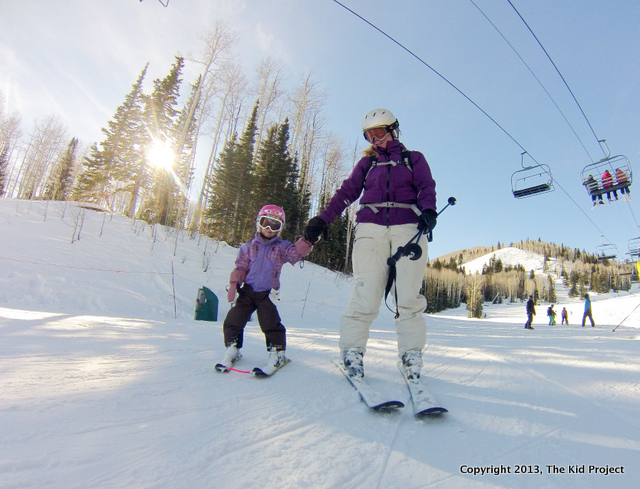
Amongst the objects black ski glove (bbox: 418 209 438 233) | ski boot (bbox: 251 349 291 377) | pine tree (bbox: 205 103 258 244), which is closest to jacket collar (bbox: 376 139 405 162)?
black ski glove (bbox: 418 209 438 233)

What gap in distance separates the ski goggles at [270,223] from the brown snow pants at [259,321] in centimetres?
50

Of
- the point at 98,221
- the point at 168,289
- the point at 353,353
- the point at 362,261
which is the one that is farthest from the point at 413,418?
the point at 98,221

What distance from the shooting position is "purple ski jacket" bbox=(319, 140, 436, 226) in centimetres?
196

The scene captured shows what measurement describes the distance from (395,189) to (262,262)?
3.78 feet

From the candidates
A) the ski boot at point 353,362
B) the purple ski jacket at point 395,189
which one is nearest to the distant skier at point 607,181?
the purple ski jacket at point 395,189

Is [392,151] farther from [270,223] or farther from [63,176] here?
[63,176]

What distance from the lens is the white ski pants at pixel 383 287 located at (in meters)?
1.80

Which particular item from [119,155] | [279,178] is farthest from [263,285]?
[119,155]

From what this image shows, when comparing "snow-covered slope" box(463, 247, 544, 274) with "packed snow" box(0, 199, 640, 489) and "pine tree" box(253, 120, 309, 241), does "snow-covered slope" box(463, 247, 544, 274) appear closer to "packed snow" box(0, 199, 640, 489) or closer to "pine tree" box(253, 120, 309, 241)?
"pine tree" box(253, 120, 309, 241)

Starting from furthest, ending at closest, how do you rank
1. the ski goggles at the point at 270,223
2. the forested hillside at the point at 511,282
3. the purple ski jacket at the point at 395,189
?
the forested hillside at the point at 511,282
the ski goggles at the point at 270,223
the purple ski jacket at the point at 395,189

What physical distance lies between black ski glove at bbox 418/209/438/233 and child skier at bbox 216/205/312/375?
78 centimetres

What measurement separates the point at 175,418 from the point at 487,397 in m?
1.56

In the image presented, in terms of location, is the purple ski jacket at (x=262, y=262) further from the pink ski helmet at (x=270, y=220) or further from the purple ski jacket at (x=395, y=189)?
the purple ski jacket at (x=395, y=189)

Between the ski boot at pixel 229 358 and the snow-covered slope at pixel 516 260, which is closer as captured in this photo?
the ski boot at pixel 229 358
